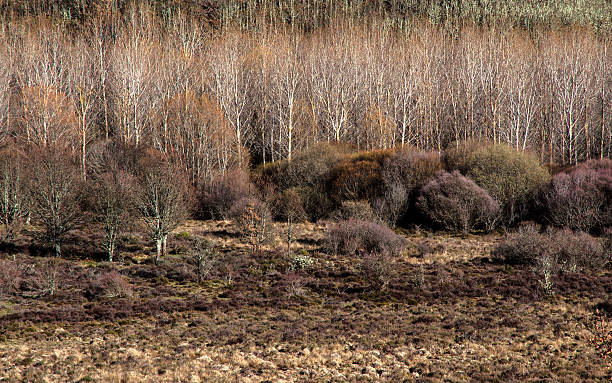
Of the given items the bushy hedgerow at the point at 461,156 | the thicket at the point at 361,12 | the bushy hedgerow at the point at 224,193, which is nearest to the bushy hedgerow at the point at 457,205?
the bushy hedgerow at the point at 461,156

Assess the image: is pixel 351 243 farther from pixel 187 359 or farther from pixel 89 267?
pixel 187 359

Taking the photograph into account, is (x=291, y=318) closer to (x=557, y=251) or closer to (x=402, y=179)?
(x=557, y=251)

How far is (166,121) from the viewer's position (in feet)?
160

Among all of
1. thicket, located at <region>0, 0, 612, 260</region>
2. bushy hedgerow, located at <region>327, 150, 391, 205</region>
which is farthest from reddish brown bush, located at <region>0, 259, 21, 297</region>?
bushy hedgerow, located at <region>327, 150, 391, 205</region>

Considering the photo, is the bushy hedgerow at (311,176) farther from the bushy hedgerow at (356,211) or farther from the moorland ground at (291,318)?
the moorland ground at (291,318)

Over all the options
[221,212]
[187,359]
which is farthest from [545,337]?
[221,212]

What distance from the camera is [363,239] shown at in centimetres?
3344

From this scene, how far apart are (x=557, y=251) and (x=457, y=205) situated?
994cm

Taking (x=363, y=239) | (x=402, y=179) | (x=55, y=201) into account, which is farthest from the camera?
(x=402, y=179)

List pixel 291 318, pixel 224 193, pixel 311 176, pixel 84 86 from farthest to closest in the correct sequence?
pixel 84 86 → pixel 311 176 → pixel 224 193 → pixel 291 318

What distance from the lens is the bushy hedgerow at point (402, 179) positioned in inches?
1603

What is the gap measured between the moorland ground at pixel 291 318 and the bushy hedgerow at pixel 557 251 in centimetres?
95

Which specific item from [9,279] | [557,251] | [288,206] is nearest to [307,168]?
[288,206]

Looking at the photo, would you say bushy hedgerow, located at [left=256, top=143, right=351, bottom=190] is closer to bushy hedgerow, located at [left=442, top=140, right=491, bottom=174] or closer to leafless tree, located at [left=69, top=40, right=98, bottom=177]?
bushy hedgerow, located at [left=442, top=140, right=491, bottom=174]
